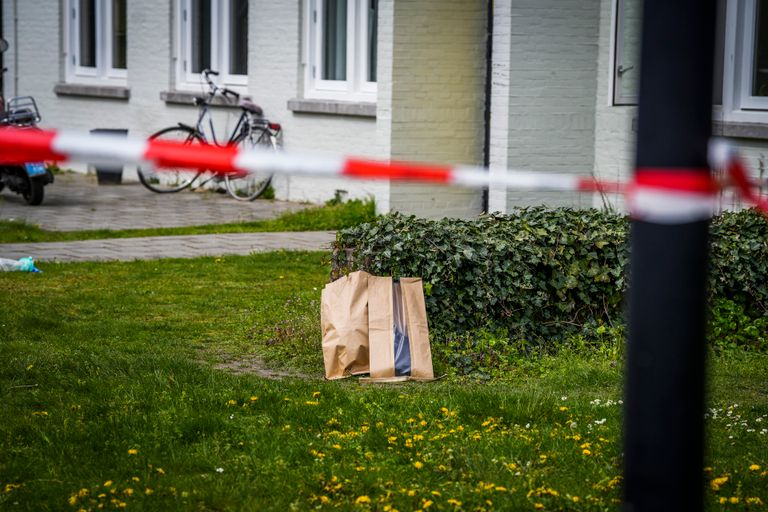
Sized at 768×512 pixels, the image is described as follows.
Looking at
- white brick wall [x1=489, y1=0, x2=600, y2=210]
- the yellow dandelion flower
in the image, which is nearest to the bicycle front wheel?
white brick wall [x1=489, y1=0, x2=600, y2=210]

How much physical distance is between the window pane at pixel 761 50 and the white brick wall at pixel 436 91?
3.33m

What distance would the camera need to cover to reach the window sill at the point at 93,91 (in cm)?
1912

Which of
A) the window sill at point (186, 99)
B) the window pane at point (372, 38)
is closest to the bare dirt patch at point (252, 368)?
the window pane at point (372, 38)

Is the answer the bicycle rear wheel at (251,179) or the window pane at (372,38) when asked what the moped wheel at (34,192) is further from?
the window pane at (372,38)

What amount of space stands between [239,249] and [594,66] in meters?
3.82

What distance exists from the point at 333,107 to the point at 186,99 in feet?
11.0

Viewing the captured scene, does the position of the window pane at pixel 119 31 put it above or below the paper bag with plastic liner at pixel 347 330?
above

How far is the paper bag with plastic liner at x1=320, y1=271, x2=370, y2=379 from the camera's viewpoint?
6.15m

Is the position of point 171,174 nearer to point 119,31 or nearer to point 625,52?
point 119,31

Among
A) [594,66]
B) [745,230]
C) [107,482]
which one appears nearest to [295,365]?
[107,482]

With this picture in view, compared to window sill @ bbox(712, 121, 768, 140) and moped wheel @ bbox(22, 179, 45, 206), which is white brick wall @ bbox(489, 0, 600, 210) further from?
moped wheel @ bbox(22, 179, 45, 206)

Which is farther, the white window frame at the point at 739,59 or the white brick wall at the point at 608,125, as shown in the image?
the white brick wall at the point at 608,125

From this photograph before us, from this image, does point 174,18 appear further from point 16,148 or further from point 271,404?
point 16,148

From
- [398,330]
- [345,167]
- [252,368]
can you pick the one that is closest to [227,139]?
[252,368]
